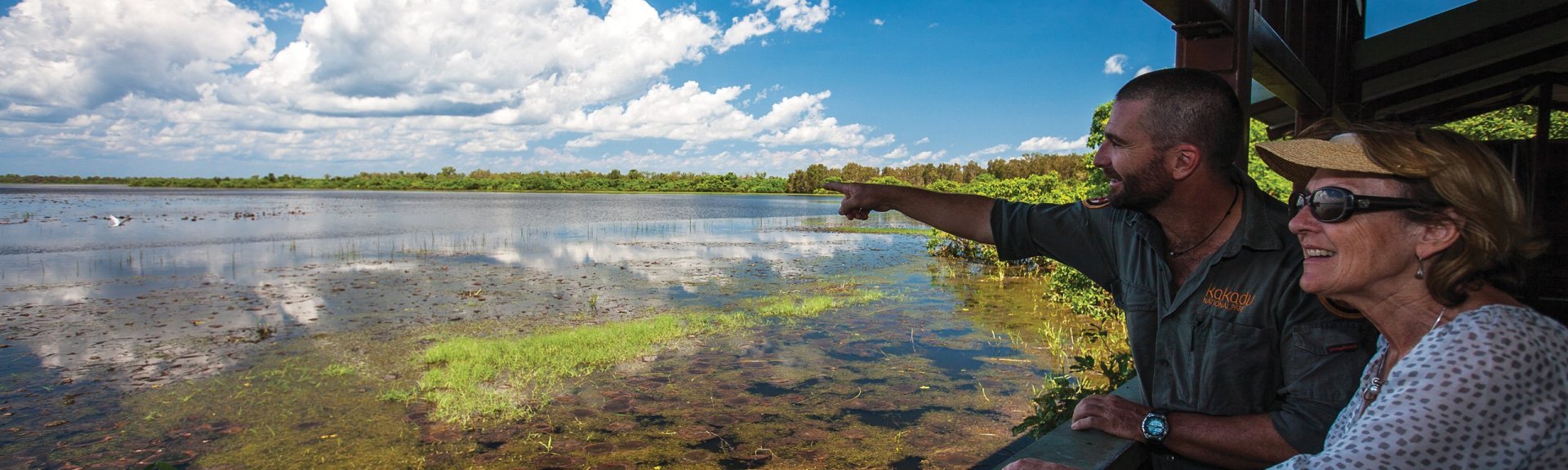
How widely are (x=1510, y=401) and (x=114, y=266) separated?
21.3m

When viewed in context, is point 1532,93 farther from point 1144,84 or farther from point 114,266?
point 114,266

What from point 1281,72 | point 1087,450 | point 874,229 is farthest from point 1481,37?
point 874,229

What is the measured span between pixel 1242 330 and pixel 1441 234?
685mm

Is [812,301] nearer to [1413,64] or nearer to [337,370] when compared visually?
[337,370]

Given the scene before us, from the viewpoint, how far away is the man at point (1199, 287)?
1.70 m

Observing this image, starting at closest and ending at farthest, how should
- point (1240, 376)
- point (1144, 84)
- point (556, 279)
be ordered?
point (1240, 376) < point (1144, 84) < point (556, 279)

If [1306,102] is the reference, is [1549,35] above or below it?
above

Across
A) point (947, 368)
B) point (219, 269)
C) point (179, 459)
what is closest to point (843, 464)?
point (947, 368)

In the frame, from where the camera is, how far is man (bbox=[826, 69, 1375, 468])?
5.57 feet

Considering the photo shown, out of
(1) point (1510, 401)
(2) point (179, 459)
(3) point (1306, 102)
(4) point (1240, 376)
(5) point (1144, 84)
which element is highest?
(3) point (1306, 102)

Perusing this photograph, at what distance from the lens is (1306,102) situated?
19.3 ft

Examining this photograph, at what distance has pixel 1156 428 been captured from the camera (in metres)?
1.83

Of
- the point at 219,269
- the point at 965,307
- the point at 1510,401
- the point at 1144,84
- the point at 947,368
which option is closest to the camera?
the point at 1510,401

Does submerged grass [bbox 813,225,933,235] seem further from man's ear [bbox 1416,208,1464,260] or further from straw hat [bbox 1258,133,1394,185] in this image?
man's ear [bbox 1416,208,1464,260]
